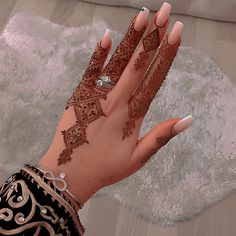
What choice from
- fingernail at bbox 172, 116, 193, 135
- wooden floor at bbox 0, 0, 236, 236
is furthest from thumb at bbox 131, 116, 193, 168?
wooden floor at bbox 0, 0, 236, 236

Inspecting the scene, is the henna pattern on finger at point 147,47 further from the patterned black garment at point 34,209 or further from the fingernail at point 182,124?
the patterned black garment at point 34,209

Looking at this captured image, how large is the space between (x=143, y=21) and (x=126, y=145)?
9.8 inches

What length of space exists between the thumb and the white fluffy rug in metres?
0.51

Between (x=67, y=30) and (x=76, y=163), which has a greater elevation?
(x=67, y=30)

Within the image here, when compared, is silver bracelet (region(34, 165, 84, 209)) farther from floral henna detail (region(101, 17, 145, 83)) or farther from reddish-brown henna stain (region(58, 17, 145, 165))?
floral henna detail (region(101, 17, 145, 83))

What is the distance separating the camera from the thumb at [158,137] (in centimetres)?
78

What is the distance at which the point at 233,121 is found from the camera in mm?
1487

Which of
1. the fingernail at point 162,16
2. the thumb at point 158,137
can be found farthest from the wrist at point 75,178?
the fingernail at point 162,16

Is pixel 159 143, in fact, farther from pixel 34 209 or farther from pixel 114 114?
pixel 34 209

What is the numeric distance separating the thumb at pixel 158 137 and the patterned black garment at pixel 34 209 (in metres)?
0.17

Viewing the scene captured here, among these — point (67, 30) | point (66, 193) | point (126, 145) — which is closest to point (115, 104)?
point (126, 145)

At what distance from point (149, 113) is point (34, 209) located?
811mm

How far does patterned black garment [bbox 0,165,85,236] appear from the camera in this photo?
0.72 meters

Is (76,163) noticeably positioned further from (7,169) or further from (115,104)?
(7,169)
